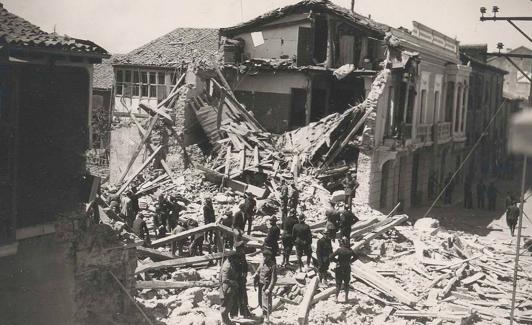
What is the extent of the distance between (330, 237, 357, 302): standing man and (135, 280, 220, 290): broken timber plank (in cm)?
311

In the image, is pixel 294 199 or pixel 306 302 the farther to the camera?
pixel 294 199

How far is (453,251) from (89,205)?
12.8 m

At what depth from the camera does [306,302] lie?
13.5 meters

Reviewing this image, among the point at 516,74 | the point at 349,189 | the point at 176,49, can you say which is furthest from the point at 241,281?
the point at 516,74

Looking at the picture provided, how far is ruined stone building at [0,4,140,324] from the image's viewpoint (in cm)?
1028

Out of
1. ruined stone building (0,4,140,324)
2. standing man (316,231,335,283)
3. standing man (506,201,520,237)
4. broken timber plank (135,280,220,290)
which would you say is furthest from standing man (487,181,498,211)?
ruined stone building (0,4,140,324)

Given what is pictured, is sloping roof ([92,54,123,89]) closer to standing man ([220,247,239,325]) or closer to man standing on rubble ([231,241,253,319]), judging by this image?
man standing on rubble ([231,241,253,319])

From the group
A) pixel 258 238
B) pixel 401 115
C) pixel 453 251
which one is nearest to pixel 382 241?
pixel 453 251

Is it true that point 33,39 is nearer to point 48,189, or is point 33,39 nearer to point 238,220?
point 48,189

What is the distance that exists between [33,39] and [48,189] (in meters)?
3.05

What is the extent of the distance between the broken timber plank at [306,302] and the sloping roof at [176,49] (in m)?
22.4

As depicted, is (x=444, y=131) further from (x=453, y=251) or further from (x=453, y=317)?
(x=453, y=317)

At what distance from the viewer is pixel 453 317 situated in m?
13.8

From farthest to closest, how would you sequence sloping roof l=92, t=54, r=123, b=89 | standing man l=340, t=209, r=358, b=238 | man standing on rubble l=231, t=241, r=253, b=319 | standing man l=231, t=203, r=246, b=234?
1. sloping roof l=92, t=54, r=123, b=89
2. standing man l=340, t=209, r=358, b=238
3. standing man l=231, t=203, r=246, b=234
4. man standing on rubble l=231, t=241, r=253, b=319
